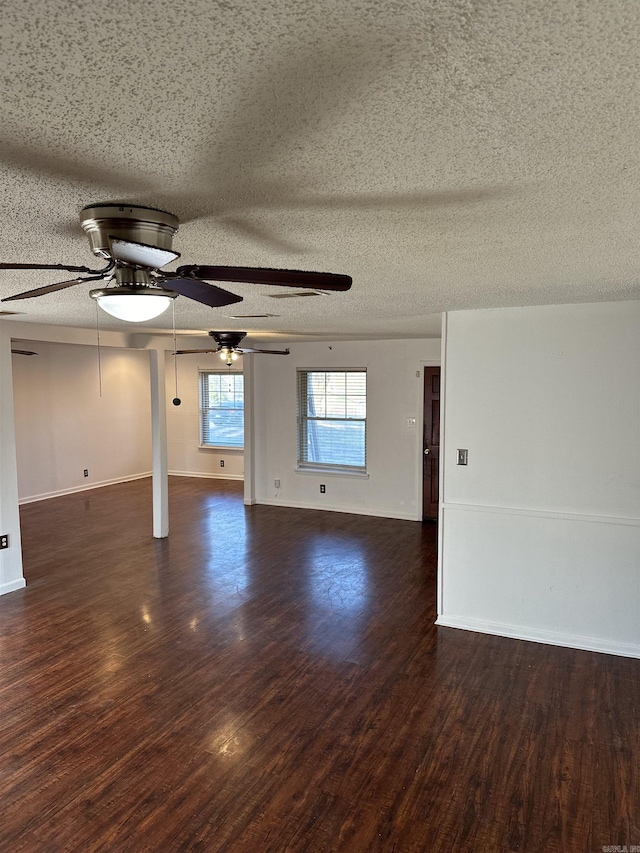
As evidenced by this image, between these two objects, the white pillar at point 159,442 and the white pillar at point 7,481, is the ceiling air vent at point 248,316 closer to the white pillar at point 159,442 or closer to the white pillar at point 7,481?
the white pillar at point 7,481

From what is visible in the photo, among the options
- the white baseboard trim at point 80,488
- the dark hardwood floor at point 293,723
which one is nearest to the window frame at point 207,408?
the white baseboard trim at point 80,488

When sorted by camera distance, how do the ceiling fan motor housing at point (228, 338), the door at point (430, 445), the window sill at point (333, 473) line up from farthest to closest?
1. the window sill at point (333, 473)
2. the door at point (430, 445)
3. the ceiling fan motor housing at point (228, 338)

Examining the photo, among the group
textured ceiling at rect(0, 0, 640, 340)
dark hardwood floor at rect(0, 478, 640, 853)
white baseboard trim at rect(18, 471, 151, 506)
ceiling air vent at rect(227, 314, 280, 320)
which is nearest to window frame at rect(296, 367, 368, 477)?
dark hardwood floor at rect(0, 478, 640, 853)

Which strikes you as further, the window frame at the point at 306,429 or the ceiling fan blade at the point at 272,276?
the window frame at the point at 306,429

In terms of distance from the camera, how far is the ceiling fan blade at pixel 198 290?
5.69 feet

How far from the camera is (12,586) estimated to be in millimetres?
5254

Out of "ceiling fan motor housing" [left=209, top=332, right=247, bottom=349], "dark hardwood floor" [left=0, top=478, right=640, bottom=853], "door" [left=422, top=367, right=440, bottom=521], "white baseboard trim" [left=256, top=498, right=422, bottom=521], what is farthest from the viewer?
"white baseboard trim" [left=256, top=498, right=422, bottom=521]

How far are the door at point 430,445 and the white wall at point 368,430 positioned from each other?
8 centimetres

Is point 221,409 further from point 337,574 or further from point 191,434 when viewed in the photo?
point 337,574

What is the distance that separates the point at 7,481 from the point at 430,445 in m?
4.92

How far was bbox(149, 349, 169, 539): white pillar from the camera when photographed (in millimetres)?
6863

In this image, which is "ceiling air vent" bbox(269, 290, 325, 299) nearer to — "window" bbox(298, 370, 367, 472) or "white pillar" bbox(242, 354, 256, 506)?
"window" bbox(298, 370, 367, 472)

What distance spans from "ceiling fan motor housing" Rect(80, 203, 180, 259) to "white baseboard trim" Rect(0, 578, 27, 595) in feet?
14.7

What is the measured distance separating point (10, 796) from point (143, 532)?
4.65 m
